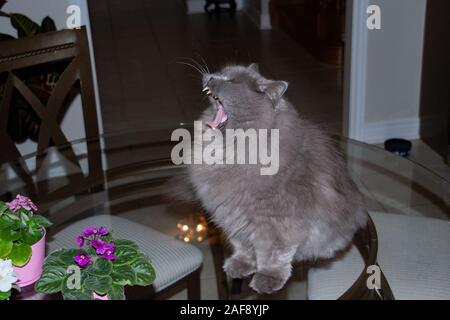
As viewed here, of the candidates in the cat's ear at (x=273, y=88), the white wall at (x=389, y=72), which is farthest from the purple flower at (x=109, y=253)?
the white wall at (x=389, y=72)

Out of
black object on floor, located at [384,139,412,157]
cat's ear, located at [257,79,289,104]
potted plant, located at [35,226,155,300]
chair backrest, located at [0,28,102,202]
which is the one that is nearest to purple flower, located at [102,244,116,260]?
potted plant, located at [35,226,155,300]

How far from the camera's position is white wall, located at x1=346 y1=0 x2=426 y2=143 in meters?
3.03

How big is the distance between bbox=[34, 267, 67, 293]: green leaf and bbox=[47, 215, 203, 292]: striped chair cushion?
549 mm

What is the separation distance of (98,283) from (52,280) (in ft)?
0.29

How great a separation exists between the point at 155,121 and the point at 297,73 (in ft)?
3.94

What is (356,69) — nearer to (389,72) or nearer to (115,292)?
(389,72)

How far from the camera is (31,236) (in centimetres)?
116

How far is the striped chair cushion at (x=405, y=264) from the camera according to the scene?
4.86ft

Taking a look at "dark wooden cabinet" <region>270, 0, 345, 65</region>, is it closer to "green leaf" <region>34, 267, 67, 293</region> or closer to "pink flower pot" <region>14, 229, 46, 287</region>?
"pink flower pot" <region>14, 229, 46, 287</region>

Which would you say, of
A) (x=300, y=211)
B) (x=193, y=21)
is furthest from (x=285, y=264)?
(x=193, y=21)

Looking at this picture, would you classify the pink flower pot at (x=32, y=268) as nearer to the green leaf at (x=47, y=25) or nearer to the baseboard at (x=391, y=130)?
the green leaf at (x=47, y=25)

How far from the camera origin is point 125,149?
225 centimetres

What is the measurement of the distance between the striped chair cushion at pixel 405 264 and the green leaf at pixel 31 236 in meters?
0.67

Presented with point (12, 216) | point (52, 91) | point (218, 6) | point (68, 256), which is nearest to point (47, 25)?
point (52, 91)
